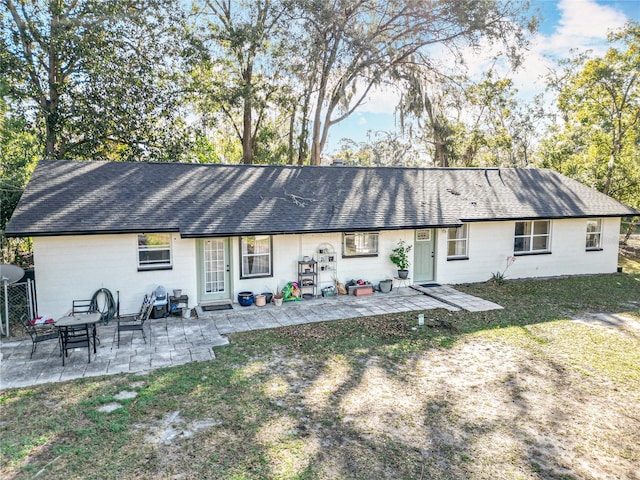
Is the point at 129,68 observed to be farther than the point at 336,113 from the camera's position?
No

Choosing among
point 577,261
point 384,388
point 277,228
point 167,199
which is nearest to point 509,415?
point 384,388

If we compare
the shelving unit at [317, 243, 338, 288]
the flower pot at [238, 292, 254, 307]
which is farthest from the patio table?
the shelving unit at [317, 243, 338, 288]

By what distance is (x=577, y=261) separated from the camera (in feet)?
50.6

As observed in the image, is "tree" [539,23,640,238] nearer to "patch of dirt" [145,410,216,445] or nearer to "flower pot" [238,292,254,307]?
"flower pot" [238,292,254,307]

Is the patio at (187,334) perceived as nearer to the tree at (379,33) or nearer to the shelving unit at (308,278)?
the shelving unit at (308,278)

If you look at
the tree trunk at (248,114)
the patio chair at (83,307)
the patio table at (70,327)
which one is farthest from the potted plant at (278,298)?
the tree trunk at (248,114)

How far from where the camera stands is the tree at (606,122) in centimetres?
1891

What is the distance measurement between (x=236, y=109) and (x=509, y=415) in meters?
20.4

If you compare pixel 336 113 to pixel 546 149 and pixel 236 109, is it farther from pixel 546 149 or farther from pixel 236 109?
pixel 546 149

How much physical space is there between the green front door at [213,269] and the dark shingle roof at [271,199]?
2.48 feet

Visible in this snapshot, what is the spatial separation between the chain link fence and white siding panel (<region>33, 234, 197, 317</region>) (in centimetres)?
53

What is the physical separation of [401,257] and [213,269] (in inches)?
Answer: 227

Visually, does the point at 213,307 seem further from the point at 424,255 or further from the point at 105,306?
the point at 424,255

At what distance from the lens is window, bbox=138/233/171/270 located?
33.6 ft
